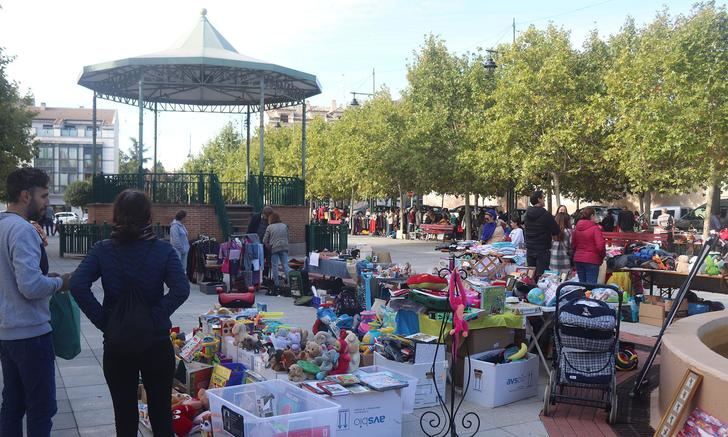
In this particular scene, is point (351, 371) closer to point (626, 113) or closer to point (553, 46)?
Result: point (626, 113)

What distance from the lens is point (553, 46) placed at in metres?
28.9

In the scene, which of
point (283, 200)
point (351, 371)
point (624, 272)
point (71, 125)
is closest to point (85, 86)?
point (283, 200)

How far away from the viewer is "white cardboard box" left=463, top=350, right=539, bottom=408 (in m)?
6.33

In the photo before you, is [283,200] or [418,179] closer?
[283,200]

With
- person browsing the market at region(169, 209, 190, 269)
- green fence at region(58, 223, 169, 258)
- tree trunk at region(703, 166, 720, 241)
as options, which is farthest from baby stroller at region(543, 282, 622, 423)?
tree trunk at region(703, 166, 720, 241)

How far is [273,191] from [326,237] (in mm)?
2301

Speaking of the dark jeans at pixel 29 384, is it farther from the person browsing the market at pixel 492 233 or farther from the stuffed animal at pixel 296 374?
the person browsing the market at pixel 492 233

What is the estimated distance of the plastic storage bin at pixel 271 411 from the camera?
431 cm

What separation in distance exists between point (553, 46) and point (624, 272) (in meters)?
18.8

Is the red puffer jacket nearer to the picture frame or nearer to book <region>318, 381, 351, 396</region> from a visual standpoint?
the picture frame

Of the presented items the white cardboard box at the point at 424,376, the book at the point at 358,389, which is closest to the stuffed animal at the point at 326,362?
the book at the point at 358,389

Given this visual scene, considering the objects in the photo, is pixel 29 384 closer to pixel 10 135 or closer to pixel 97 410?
pixel 97 410

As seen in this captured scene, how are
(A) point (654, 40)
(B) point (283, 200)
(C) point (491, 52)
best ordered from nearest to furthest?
(B) point (283, 200) → (A) point (654, 40) → (C) point (491, 52)

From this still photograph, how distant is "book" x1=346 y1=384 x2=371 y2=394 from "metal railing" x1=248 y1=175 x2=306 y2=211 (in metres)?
15.8
